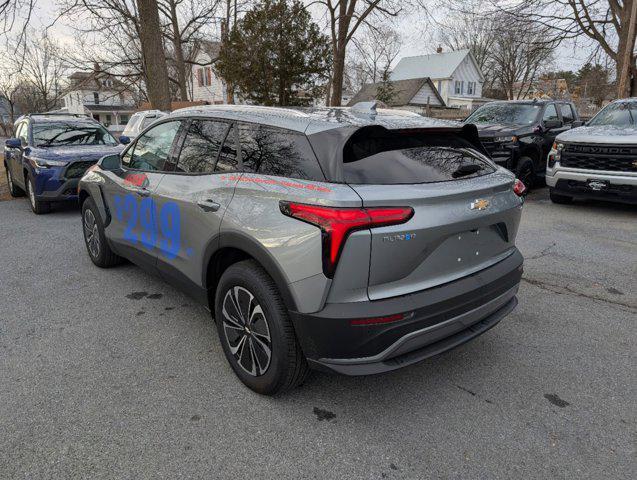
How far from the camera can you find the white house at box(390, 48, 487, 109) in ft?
163

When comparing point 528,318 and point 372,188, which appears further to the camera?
point 528,318

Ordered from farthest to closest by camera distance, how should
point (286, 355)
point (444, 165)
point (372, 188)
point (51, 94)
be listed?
point (51, 94) → point (444, 165) → point (286, 355) → point (372, 188)

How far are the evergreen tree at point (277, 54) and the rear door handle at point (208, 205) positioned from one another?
15405mm

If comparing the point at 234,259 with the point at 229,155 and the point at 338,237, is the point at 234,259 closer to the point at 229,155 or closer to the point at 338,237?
the point at 229,155

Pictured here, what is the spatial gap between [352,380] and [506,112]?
904 cm

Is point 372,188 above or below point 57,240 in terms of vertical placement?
above

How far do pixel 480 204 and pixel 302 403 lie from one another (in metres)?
1.60

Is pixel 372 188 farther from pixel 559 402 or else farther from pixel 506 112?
pixel 506 112

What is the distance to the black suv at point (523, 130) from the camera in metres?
9.04

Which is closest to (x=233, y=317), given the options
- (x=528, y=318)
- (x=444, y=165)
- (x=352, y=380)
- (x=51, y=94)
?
(x=352, y=380)

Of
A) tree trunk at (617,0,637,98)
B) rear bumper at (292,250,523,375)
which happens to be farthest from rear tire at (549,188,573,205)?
tree trunk at (617,0,637,98)

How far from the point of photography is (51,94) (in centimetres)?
6172

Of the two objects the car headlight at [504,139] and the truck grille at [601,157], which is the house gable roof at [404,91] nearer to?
the car headlight at [504,139]

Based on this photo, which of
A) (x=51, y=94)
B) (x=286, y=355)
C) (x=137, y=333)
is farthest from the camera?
(x=51, y=94)
